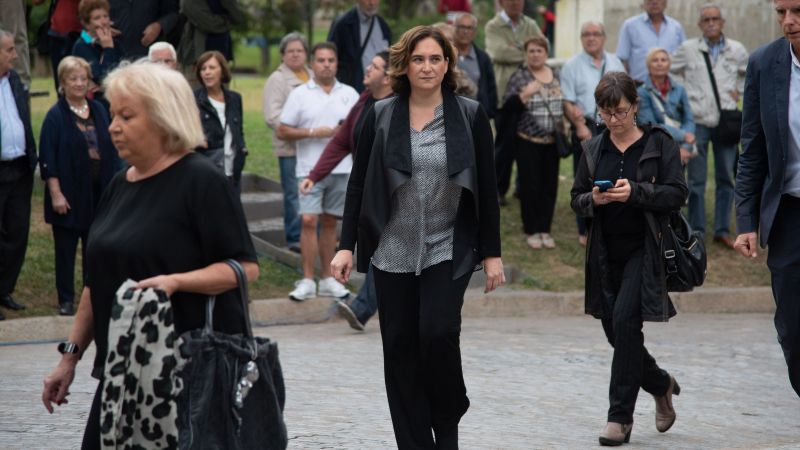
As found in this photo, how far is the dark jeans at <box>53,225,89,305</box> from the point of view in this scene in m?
11.7

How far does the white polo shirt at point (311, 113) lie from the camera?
13.2 metres

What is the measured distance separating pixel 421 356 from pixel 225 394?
1.85 m

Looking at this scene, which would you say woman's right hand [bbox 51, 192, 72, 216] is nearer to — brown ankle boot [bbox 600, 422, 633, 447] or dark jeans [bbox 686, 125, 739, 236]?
brown ankle boot [bbox 600, 422, 633, 447]

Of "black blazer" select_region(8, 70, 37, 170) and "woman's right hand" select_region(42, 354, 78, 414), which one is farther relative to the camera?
"black blazer" select_region(8, 70, 37, 170)

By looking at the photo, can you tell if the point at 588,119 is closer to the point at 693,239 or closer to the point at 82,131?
the point at 82,131

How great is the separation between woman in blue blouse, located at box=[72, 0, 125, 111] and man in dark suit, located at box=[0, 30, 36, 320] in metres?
1.19

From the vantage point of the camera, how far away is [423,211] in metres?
6.32

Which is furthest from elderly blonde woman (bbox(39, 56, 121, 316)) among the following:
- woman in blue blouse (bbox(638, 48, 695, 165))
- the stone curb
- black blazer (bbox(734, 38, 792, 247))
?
black blazer (bbox(734, 38, 792, 247))

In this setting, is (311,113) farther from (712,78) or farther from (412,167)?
(412,167)

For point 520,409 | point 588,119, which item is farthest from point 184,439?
point 588,119

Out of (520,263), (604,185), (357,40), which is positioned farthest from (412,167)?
(357,40)

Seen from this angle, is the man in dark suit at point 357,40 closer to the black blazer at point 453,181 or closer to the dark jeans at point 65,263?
the dark jeans at point 65,263

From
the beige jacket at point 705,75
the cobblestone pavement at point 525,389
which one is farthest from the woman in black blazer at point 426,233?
the beige jacket at point 705,75

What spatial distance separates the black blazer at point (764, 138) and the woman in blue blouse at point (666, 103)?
21.7 feet
